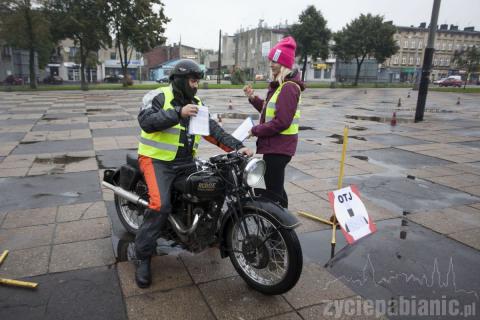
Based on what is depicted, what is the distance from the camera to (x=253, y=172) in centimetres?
304

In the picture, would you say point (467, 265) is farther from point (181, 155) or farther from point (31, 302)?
point (31, 302)

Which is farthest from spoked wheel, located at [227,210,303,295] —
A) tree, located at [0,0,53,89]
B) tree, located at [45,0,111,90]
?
tree, located at [0,0,53,89]

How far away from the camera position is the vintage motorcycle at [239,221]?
2.97 m

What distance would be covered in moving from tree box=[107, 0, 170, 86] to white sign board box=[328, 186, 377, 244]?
118ft

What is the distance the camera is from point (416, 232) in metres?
4.48

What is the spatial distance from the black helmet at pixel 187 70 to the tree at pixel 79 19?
3425 cm

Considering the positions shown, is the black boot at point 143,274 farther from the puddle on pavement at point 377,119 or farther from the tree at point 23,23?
the tree at point 23,23

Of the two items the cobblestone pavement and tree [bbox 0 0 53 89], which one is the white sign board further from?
tree [bbox 0 0 53 89]

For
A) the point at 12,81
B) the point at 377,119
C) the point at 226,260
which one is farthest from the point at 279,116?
the point at 12,81

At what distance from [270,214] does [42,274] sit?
2.13 meters

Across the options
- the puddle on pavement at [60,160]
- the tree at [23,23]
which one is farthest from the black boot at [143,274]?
the tree at [23,23]

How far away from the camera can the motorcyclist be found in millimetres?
3232

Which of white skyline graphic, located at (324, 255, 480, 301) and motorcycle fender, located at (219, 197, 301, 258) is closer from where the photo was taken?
motorcycle fender, located at (219, 197, 301, 258)

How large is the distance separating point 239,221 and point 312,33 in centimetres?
4836
